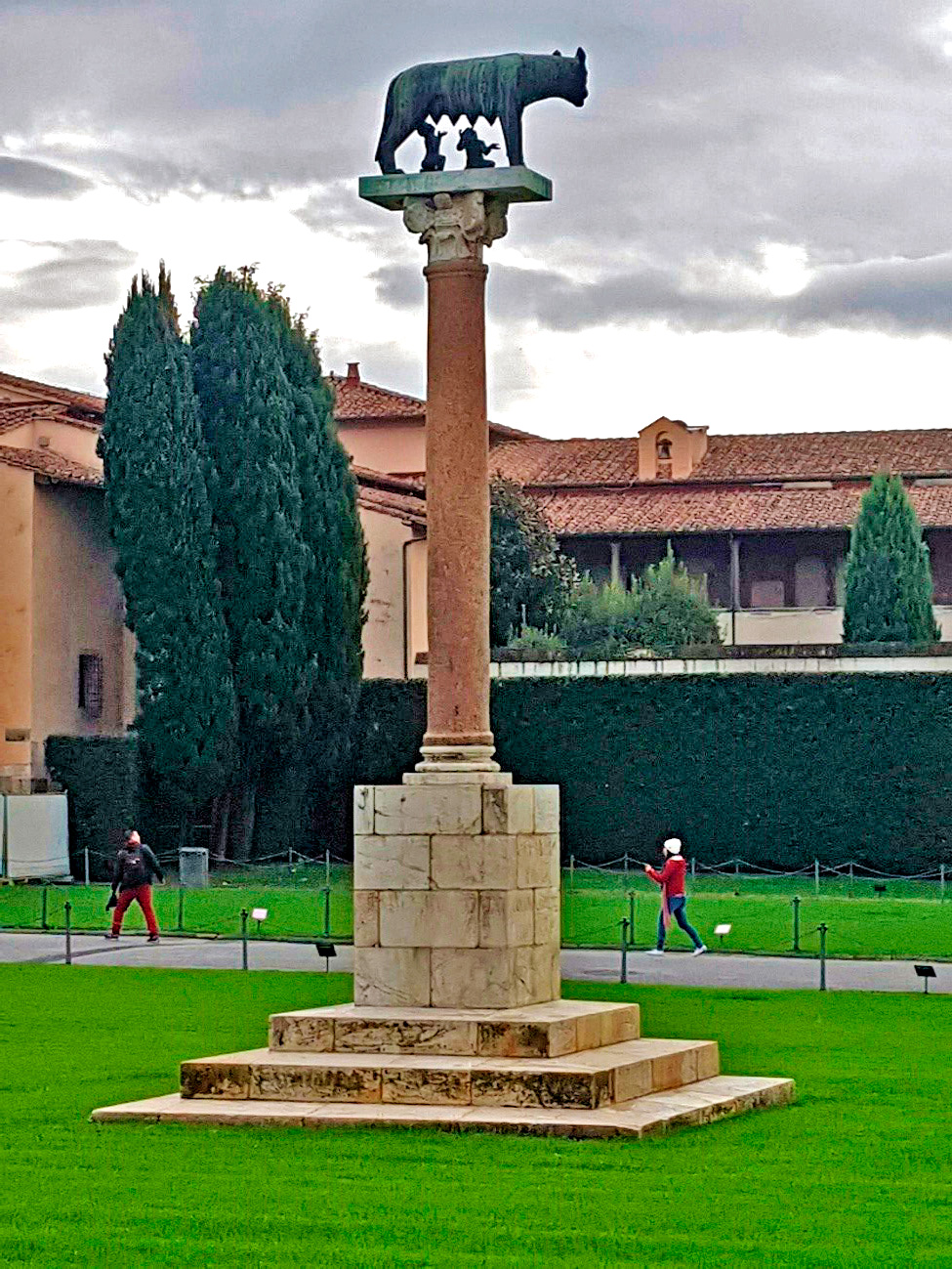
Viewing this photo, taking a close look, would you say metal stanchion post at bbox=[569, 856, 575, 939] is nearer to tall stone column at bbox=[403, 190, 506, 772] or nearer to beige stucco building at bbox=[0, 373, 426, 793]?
beige stucco building at bbox=[0, 373, 426, 793]

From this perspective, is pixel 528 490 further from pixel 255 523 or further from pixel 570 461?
pixel 255 523

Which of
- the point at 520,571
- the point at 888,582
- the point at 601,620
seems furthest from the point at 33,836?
the point at 888,582

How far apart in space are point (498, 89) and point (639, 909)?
56.9 ft

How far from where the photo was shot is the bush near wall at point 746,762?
123 feet

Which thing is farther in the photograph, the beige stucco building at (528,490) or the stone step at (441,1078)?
the beige stucco building at (528,490)

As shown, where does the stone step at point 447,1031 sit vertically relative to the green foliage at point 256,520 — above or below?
below

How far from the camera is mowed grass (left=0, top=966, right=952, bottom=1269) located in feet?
29.2

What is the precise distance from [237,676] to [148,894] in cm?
1093

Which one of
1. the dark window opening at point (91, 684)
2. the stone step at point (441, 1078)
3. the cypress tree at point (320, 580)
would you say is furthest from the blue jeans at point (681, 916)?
the dark window opening at point (91, 684)

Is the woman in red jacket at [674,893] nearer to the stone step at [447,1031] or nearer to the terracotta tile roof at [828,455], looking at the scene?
the stone step at [447,1031]

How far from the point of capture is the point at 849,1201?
995 cm

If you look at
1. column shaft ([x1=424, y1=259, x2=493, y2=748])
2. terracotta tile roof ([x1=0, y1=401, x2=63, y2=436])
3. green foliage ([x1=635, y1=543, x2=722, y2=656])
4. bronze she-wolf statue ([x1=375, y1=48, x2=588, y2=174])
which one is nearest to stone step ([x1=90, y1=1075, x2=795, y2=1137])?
column shaft ([x1=424, y1=259, x2=493, y2=748])

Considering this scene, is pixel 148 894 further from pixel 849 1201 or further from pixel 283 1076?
pixel 849 1201

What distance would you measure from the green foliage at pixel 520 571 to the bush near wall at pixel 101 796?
1497cm
